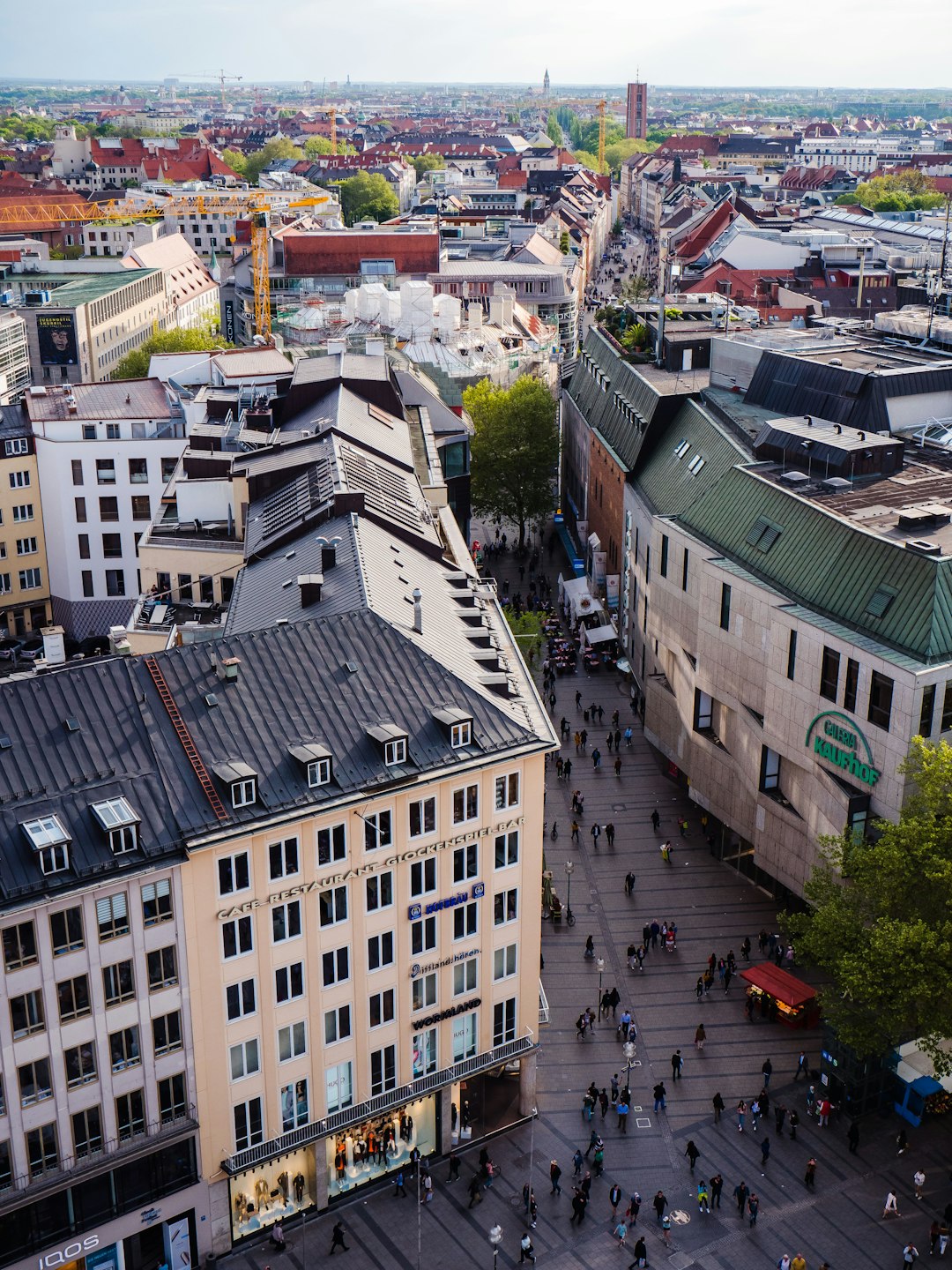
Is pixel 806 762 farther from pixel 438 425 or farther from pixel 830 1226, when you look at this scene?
pixel 438 425

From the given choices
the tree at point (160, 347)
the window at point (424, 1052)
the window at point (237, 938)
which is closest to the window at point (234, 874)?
the window at point (237, 938)

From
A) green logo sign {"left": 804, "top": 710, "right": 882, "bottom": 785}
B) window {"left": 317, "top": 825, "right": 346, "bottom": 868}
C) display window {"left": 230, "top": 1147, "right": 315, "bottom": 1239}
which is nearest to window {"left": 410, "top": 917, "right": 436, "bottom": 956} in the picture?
window {"left": 317, "top": 825, "right": 346, "bottom": 868}

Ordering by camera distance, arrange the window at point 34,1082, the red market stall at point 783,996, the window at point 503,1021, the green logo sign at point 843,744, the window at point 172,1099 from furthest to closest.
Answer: the green logo sign at point 843,744 → the red market stall at point 783,996 → the window at point 503,1021 → the window at point 172,1099 → the window at point 34,1082

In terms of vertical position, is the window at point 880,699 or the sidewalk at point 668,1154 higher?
the window at point 880,699

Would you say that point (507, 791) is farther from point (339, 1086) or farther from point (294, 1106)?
point (294, 1106)

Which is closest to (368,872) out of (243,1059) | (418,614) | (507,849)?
(507,849)

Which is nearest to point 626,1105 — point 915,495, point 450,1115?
point 450,1115

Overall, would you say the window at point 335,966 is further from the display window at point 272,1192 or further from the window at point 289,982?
the display window at point 272,1192
